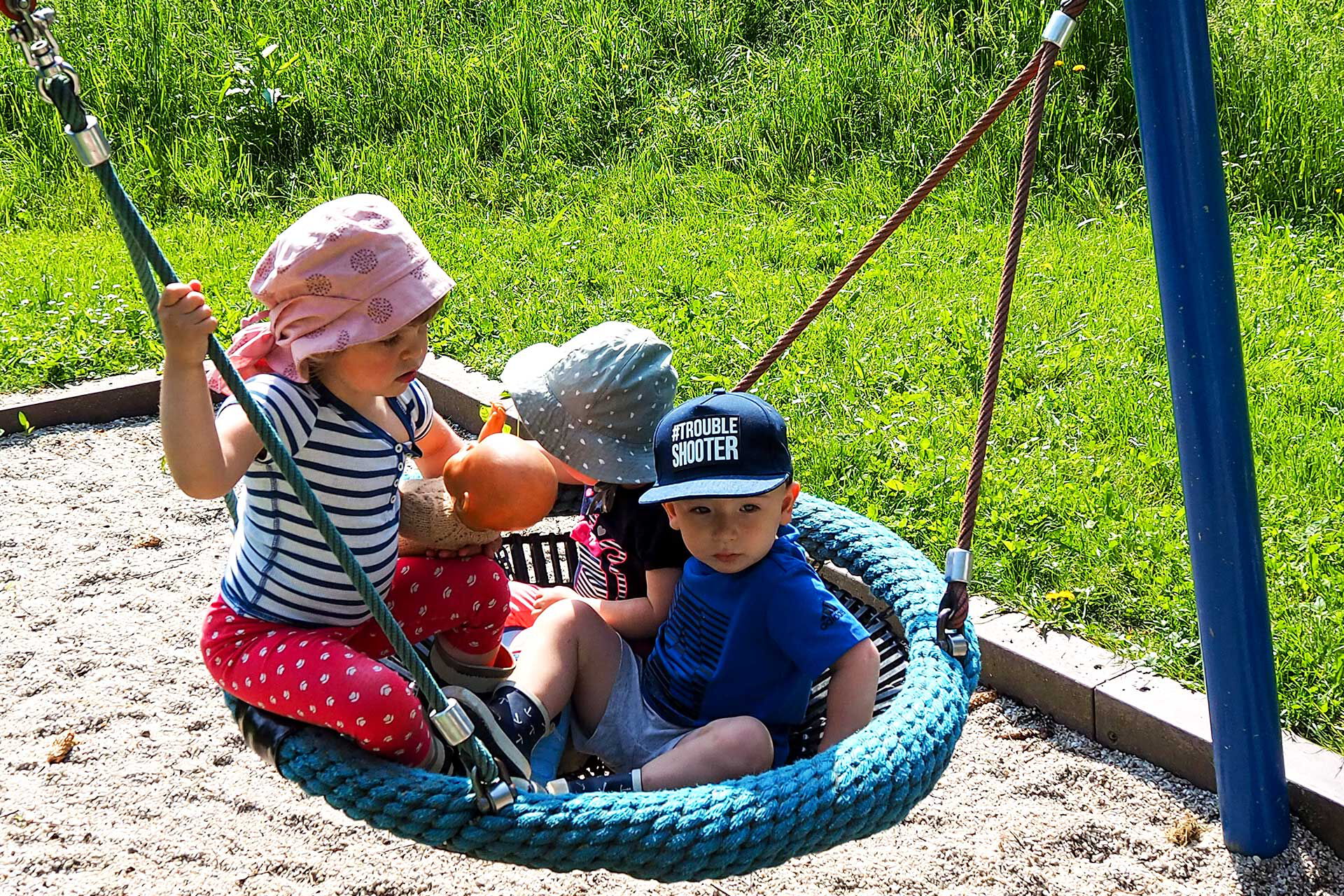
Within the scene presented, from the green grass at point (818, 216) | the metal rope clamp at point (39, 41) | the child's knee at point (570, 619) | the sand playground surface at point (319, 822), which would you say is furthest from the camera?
the green grass at point (818, 216)

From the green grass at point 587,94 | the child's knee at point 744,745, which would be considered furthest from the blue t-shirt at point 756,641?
the green grass at point 587,94

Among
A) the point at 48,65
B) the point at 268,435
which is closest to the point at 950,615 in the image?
the point at 268,435

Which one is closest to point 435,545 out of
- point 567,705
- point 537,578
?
point 567,705

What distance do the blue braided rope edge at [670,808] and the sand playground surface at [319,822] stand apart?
22.9 inches

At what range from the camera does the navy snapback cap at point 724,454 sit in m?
2.27

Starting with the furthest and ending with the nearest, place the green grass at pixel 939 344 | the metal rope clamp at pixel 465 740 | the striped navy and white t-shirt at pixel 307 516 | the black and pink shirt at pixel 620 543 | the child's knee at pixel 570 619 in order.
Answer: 1. the green grass at pixel 939 344
2. the black and pink shirt at pixel 620 543
3. the child's knee at pixel 570 619
4. the striped navy and white t-shirt at pixel 307 516
5. the metal rope clamp at pixel 465 740

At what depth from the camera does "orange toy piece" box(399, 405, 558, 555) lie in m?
2.47

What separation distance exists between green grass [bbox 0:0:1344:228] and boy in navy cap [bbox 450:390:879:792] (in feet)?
13.5

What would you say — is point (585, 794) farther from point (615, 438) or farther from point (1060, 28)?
point (1060, 28)

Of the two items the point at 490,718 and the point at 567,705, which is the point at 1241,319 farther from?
the point at 490,718

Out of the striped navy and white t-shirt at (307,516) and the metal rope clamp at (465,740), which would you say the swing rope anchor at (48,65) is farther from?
the metal rope clamp at (465,740)

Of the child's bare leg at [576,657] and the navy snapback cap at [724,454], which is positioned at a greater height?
the navy snapback cap at [724,454]

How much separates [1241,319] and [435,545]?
313cm

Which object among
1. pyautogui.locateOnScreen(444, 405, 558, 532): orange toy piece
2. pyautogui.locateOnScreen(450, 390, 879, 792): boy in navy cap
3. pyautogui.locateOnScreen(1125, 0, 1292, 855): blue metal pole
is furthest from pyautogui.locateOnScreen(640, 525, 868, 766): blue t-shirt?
pyautogui.locateOnScreen(1125, 0, 1292, 855): blue metal pole
